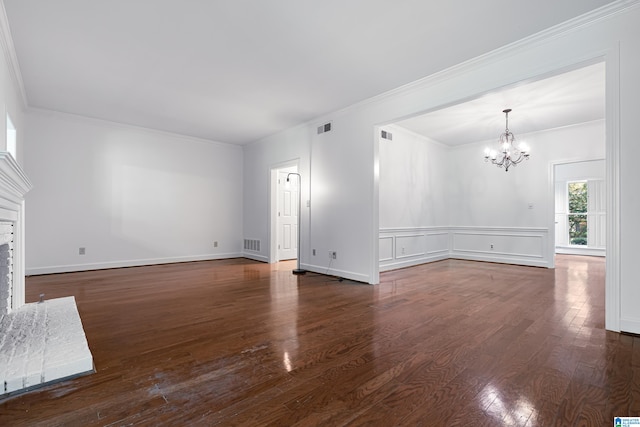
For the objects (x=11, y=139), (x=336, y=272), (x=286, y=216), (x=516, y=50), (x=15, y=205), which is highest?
(x=516, y=50)

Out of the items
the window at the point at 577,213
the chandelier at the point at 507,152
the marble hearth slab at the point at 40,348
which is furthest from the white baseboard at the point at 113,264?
the window at the point at 577,213

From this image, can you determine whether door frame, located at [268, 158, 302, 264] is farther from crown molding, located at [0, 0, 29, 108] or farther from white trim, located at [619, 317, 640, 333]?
white trim, located at [619, 317, 640, 333]

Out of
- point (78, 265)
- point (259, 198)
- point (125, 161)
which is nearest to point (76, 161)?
point (125, 161)

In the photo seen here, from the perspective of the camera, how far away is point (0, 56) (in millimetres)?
2998

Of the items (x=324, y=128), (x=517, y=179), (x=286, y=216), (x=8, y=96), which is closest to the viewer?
(x=8, y=96)

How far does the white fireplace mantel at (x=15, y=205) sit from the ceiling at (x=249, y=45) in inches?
56.0

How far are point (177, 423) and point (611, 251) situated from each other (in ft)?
11.3

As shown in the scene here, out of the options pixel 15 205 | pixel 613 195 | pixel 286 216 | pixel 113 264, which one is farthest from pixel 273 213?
pixel 613 195

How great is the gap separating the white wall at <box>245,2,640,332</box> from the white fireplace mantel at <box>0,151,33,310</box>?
3806 millimetres

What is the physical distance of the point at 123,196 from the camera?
592cm

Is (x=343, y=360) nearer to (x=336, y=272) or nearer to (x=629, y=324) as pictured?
(x=629, y=324)

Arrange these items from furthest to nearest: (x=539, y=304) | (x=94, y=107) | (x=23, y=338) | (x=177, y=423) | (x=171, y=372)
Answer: (x=94, y=107) → (x=539, y=304) → (x=23, y=338) → (x=171, y=372) → (x=177, y=423)

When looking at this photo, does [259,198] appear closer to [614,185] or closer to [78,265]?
[78,265]

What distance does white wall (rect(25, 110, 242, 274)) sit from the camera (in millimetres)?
5164
